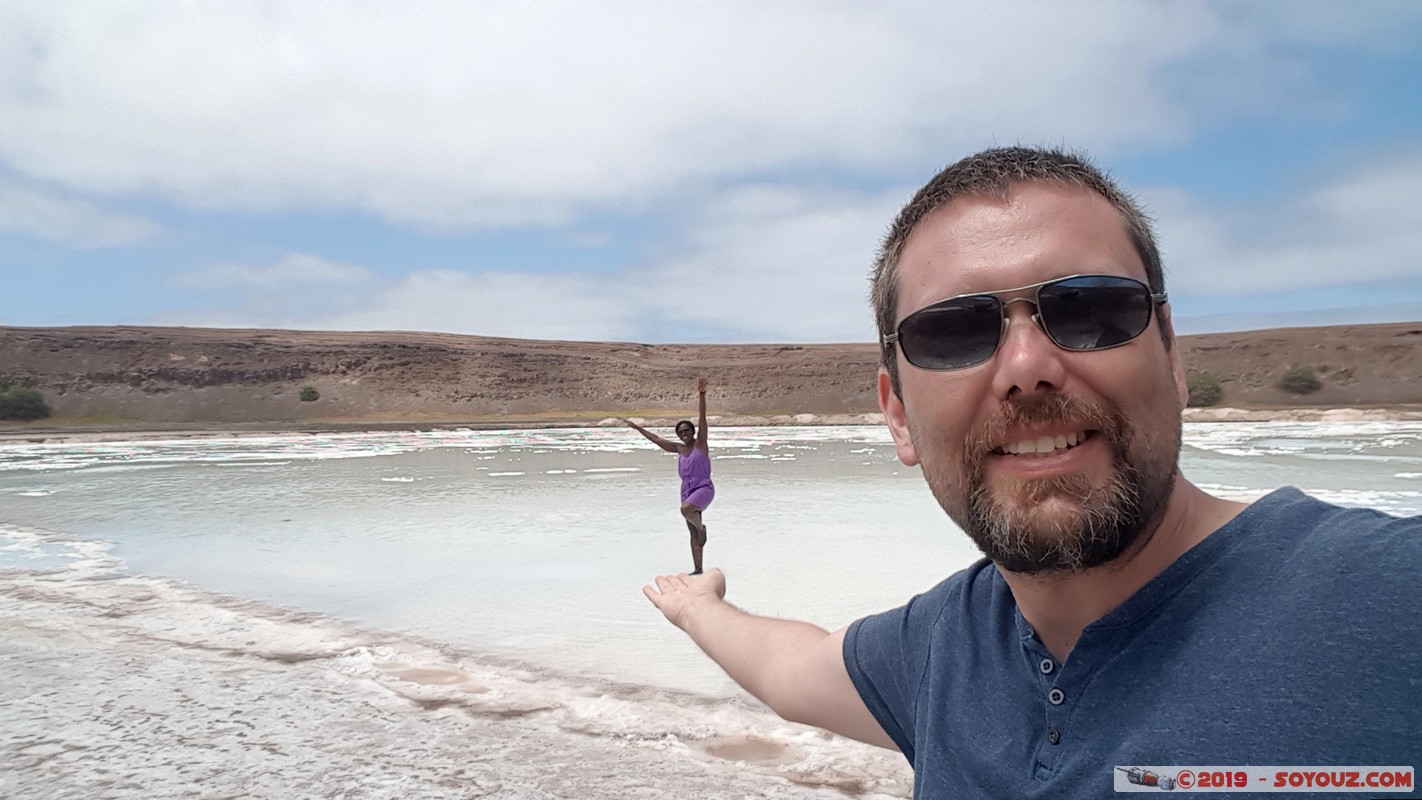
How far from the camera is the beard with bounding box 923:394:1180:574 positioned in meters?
1.15

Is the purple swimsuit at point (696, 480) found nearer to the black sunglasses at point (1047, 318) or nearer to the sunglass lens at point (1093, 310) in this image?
the black sunglasses at point (1047, 318)

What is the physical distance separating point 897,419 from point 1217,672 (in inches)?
27.9

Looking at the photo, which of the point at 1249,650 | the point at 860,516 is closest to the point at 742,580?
the point at 860,516

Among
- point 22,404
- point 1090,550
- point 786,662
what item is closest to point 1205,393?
point 786,662

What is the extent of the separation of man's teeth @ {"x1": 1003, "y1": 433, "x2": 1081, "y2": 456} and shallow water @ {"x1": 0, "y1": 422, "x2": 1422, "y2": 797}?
288 centimetres

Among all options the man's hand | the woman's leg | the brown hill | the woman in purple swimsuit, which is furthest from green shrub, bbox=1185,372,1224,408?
the man's hand

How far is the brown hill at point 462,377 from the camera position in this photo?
64.8 metres

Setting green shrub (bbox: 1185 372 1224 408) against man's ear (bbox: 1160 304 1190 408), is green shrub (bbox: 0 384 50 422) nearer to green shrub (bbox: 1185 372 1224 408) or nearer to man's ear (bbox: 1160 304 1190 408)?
man's ear (bbox: 1160 304 1190 408)

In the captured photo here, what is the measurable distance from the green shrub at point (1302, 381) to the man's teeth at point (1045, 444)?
245ft

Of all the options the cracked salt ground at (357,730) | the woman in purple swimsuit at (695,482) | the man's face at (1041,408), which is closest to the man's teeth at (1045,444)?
the man's face at (1041,408)

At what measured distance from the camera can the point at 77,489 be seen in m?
16.5

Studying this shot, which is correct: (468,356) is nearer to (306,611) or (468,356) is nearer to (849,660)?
(306,611)

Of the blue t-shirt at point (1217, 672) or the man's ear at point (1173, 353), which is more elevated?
the man's ear at point (1173, 353)

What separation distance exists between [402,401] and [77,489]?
57.4 m
